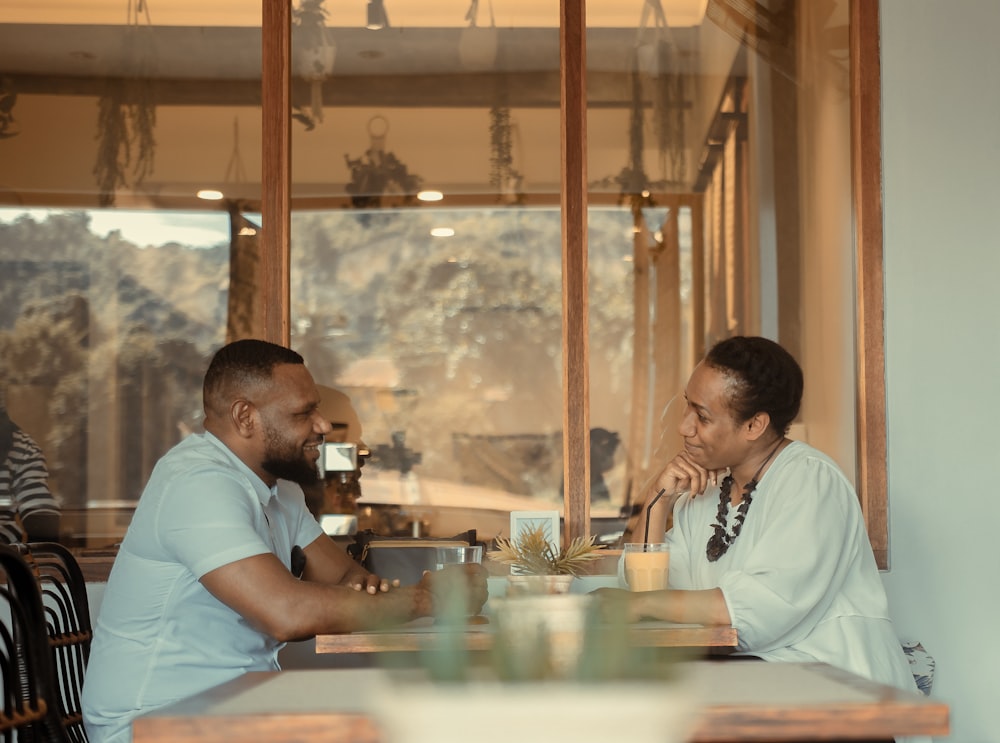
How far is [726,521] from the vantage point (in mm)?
2639

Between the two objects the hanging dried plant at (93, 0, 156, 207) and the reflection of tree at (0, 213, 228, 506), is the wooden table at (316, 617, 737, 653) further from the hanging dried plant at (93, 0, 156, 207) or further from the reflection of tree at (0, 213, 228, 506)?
the hanging dried plant at (93, 0, 156, 207)

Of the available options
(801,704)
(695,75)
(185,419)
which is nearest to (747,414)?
(801,704)

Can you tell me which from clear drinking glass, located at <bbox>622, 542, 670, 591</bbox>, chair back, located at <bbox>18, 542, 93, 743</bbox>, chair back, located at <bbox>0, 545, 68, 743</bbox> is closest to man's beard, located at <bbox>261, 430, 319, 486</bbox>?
chair back, located at <bbox>18, 542, 93, 743</bbox>

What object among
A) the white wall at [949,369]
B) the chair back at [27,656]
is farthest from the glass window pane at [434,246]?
Answer: the chair back at [27,656]

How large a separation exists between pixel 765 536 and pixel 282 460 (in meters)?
1.02

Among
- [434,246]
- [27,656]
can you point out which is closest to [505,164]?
[434,246]

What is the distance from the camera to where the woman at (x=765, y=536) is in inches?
89.4

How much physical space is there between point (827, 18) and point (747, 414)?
153 centimetres

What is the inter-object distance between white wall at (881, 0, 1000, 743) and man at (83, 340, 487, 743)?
4.61 ft

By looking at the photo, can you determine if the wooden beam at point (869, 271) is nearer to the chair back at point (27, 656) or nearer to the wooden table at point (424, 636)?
the wooden table at point (424, 636)

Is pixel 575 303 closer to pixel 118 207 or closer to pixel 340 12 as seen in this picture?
pixel 340 12

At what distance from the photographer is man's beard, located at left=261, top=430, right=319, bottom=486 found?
2.54 meters

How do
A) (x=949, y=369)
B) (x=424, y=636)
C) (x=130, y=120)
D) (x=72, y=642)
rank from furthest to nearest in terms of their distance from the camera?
(x=130, y=120)
(x=949, y=369)
(x=72, y=642)
(x=424, y=636)

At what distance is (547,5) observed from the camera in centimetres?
387
